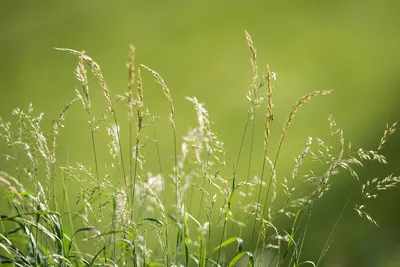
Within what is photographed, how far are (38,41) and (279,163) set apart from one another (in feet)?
8.94

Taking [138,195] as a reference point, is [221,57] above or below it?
above

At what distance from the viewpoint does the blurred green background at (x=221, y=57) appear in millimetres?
4853

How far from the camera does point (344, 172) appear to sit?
409cm

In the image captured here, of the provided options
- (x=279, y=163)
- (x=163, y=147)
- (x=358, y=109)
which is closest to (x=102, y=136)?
(x=163, y=147)

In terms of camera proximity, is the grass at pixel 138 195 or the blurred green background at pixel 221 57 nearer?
the grass at pixel 138 195

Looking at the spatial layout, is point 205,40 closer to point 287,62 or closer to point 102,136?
point 287,62

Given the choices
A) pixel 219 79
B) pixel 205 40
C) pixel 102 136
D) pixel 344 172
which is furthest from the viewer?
pixel 205 40

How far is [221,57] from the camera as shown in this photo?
566cm

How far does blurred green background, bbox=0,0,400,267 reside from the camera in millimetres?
Answer: 4853

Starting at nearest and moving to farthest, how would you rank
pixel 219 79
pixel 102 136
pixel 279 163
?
pixel 279 163 → pixel 102 136 → pixel 219 79

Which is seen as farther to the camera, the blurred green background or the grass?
the blurred green background

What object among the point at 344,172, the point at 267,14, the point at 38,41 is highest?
the point at 267,14

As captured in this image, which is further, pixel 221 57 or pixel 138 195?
pixel 221 57

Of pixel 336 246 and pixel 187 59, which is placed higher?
pixel 187 59
